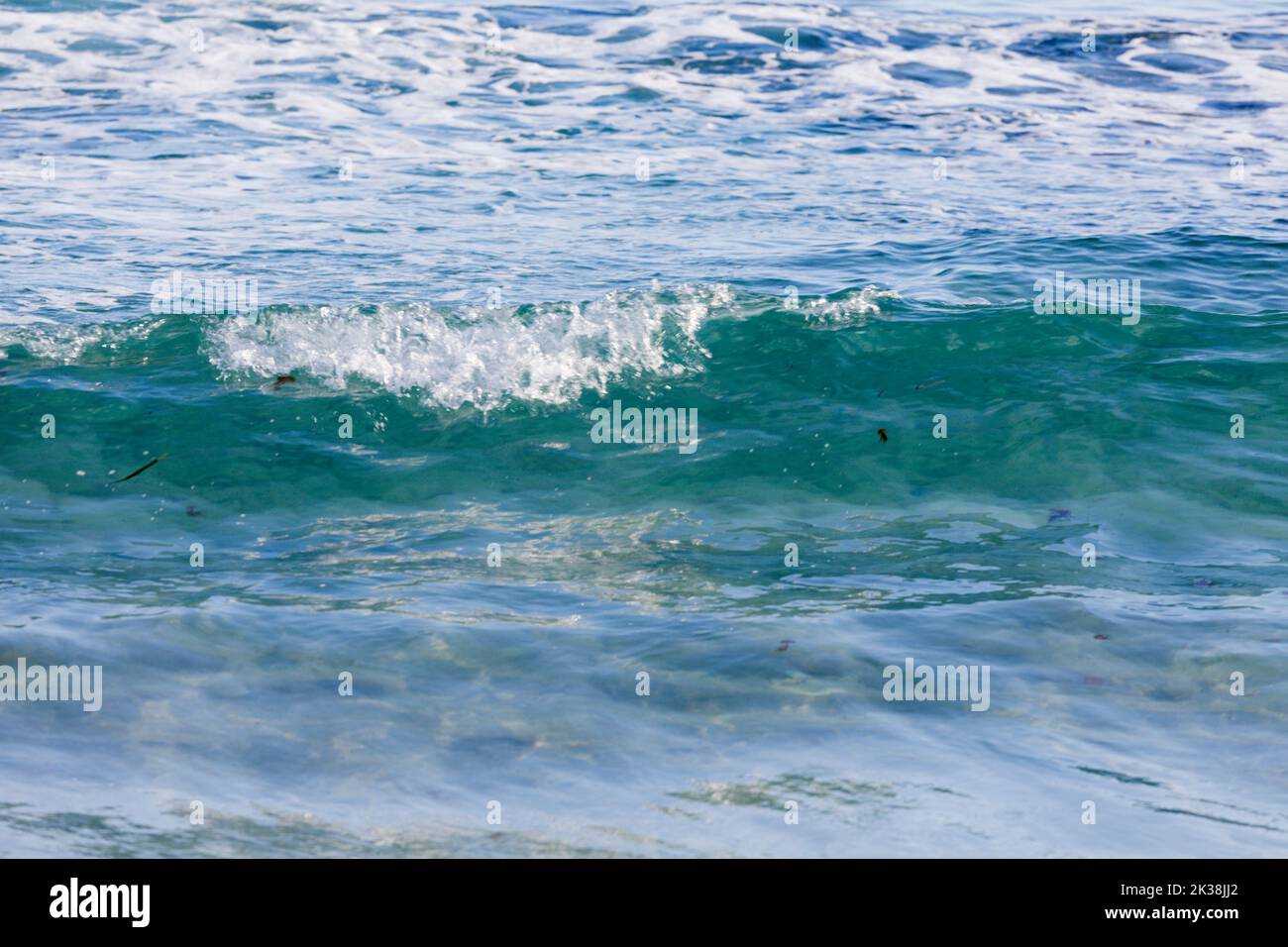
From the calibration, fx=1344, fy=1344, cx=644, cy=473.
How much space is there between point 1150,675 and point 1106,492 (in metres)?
2.51

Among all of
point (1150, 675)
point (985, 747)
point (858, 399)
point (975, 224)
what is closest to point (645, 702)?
point (985, 747)

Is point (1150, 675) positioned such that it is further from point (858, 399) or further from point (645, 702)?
point (858, 399)

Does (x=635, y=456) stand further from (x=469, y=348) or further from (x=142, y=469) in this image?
(x=142, y=469)

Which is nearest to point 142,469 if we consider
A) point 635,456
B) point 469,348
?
point 469,348

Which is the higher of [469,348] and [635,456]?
[469,348]

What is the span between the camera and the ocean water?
4363 millimetres

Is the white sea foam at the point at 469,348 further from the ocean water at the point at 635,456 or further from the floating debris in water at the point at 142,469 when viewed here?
the floating debris in water at the point at 142,469

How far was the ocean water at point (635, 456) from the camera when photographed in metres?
4.36

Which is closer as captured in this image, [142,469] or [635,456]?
[142,469]

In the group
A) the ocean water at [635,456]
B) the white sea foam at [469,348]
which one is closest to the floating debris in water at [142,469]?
the ocean water at [635,456]

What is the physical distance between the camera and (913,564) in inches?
249

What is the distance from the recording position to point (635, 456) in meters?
7.99

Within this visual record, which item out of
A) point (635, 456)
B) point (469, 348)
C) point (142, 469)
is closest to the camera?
point (142, 469)

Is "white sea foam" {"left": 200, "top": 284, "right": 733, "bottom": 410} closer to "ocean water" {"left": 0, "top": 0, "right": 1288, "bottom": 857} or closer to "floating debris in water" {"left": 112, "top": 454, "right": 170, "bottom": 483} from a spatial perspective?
"ocean water" {"left": 0, "top": 0, "right": 1288, "bottom": 857}
